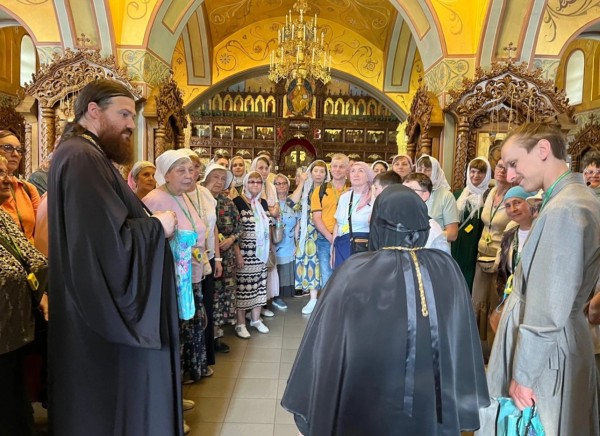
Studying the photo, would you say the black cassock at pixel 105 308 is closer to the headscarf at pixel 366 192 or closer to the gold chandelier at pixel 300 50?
the headscarf at pixel 366 192

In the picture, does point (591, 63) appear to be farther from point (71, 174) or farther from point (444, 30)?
point (71, 174)

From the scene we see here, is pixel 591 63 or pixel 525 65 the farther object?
pixel 591 63

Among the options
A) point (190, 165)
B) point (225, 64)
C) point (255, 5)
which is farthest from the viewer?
point (225, 64)

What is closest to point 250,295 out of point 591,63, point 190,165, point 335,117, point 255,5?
point 190,165

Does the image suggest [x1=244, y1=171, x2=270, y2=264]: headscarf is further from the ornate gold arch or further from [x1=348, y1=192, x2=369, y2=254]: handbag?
the ornate gold arch

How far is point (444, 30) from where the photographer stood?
686 centimetres

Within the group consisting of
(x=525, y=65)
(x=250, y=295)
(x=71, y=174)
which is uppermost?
(x=525, y=65)

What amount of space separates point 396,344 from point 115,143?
1.49 meters

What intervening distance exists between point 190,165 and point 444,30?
561 centimetres

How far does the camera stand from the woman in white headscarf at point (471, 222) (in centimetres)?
422

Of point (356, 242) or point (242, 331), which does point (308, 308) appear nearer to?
point (242, 331)

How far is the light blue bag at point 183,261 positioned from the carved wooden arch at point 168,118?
15.9ft

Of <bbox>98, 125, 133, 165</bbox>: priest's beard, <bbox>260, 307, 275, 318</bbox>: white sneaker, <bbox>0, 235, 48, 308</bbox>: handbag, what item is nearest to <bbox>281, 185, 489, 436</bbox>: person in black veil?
<bbox>98, 125, 133, 165</bbox>: priest's beard

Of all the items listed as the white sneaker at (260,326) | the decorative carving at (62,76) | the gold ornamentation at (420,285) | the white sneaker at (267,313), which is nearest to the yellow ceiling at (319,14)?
Answer: the decorative carving at (62,76)
